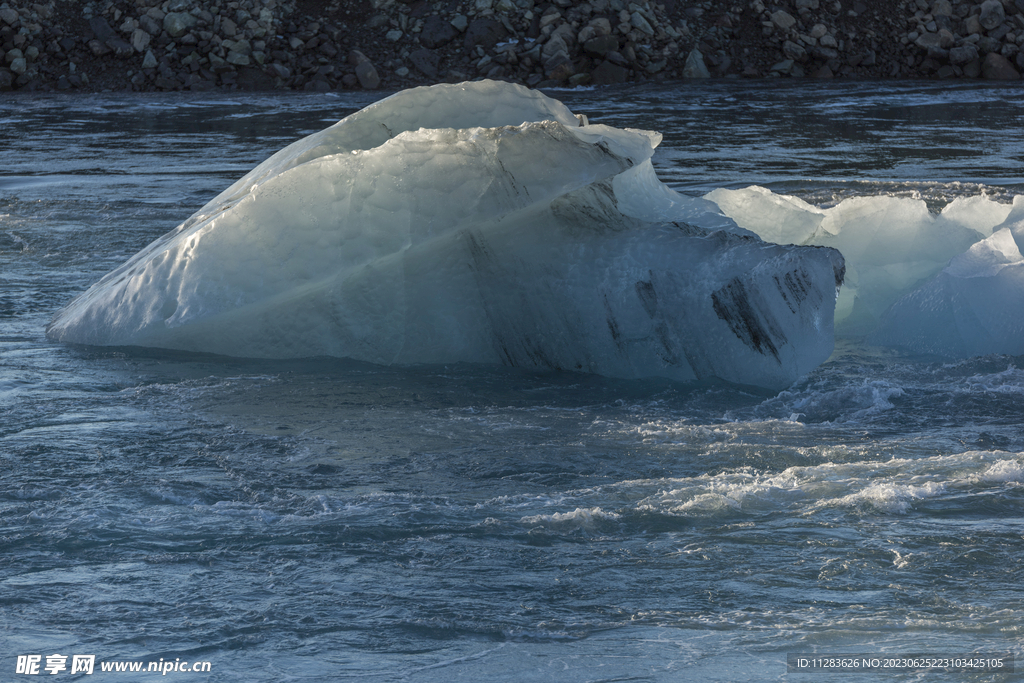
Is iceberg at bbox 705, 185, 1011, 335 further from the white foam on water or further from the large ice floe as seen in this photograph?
the white foam on water

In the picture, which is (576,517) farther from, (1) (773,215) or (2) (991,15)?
(2) (991,15)

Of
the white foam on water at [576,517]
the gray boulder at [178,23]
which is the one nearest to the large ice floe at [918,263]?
the white foam on water at [576,517]

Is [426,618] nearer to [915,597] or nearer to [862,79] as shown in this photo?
[915,597]

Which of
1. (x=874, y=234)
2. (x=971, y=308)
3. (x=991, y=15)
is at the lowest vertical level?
(x=971, y=308)

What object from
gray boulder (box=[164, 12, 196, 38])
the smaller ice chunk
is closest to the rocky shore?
gray boulder (box=[164, 12, 196, 38])

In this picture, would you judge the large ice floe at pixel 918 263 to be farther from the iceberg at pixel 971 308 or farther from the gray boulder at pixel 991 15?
the gray boulder at pixel 991 15

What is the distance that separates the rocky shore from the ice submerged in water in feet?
60.7

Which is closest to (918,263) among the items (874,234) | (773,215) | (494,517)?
(874,234)

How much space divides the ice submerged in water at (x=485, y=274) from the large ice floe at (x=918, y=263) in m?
0.80

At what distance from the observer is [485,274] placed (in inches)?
233

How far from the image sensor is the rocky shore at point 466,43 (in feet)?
80.2

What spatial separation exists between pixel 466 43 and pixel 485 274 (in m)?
20.1

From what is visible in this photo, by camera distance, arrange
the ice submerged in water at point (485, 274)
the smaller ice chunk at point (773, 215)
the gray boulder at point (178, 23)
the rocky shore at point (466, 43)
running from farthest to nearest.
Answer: the gray boulder at point (178, 23) < the rocky shore at point (466, 43) < the smaller ice chunk at point (773, 215) < the ice submerged in water at point (485, 274)

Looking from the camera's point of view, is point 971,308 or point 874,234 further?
point 874,234
